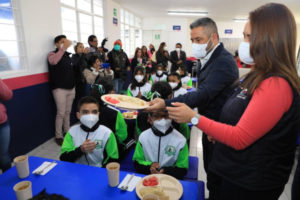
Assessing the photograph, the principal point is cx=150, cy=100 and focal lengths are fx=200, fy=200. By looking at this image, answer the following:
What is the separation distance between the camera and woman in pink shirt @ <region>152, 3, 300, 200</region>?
0.88 m

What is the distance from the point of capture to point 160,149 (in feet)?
6.01

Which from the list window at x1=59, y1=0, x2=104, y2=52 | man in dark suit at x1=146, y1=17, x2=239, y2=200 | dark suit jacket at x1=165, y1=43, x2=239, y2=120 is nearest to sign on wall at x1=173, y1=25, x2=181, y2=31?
window at x1=59, y1=0, x2=104, y2=52

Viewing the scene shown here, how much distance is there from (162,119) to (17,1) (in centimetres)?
289

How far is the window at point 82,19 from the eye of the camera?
4.46 m

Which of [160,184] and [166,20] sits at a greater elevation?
[166,20]

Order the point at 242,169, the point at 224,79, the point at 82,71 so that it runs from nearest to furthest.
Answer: the point at 242,169
the point at 224,79
the point at 82,71

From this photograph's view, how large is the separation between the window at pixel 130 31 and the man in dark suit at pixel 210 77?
686cm

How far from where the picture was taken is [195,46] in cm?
182

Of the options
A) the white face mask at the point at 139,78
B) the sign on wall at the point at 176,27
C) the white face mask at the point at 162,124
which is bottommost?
the white face mask at the point at 162,124

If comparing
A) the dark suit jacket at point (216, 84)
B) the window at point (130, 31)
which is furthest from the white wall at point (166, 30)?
the dark suit jacket at point (216, 84)

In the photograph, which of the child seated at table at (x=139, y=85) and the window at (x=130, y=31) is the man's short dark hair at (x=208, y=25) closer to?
the child seated at table at (x=139, y=85)

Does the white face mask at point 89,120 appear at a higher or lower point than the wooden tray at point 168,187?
higher

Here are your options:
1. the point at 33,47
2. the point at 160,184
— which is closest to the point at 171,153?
the point at 160,184

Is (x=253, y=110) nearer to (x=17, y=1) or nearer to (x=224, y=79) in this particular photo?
(x=224, y=79)
